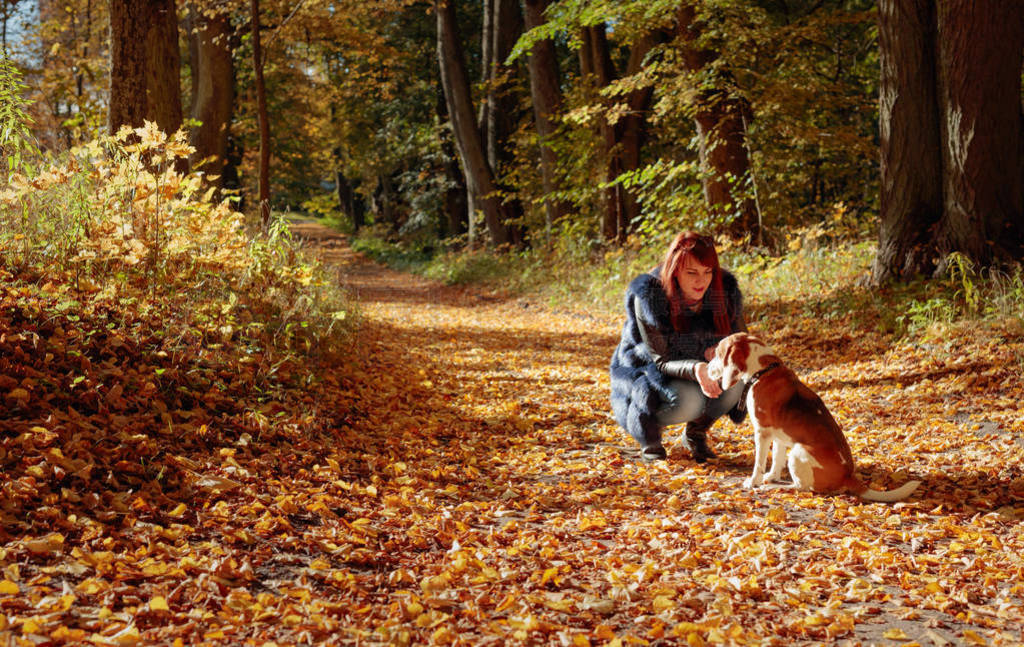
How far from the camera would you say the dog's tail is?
3807 mm

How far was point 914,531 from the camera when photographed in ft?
11.5

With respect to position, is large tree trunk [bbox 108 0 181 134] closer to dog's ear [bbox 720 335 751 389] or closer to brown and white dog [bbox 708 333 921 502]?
dog's ear [bbox 720 335 751 389]

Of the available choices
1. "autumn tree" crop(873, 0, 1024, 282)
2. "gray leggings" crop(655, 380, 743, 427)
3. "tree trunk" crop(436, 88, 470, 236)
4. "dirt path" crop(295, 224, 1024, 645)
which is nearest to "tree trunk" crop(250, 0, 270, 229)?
"dirt path" crop(295, 224, 1024, 645)

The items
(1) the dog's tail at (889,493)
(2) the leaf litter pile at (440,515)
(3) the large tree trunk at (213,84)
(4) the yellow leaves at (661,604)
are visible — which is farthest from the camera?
(3) the large tree trunk at (213,84)

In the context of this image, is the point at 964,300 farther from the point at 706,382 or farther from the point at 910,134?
the point at 706,382

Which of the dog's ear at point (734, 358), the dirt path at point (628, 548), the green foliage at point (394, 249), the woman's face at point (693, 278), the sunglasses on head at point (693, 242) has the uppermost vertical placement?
the green foliage at point (394, 249)

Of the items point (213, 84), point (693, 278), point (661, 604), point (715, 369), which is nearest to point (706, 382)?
point (715, 369)

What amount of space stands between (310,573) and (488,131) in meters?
17.7

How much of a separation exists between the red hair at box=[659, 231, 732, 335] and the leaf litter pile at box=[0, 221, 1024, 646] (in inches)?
40.5

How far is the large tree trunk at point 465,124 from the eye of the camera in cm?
1791

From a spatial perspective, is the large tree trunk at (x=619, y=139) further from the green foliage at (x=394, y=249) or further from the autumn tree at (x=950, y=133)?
the green foliage at (x=394, y=249)

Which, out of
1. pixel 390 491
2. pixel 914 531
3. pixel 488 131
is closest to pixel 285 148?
pixel 488 131

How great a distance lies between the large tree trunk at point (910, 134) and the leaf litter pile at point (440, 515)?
176 centimetres

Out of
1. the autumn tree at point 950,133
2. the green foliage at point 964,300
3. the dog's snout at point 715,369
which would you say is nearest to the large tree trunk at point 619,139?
the autumn tree at point 950,133
